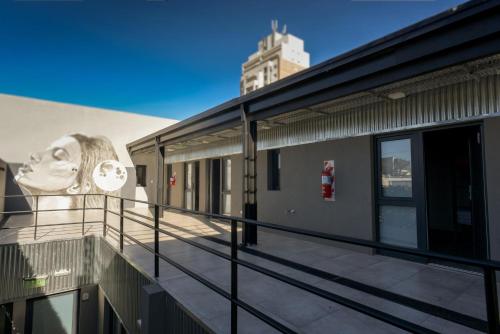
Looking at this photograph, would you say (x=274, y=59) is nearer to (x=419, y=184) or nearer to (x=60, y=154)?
(x=60, y=154)

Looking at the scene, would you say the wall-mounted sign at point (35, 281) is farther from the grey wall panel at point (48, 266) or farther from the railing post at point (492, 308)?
the railing post at point (492, 308)

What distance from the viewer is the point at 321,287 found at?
9.31ft

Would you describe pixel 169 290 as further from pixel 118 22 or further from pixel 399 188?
pixel 118 22

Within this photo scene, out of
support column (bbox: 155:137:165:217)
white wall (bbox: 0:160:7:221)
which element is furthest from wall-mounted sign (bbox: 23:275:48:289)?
white wall (bbox: 0:160:7:221)

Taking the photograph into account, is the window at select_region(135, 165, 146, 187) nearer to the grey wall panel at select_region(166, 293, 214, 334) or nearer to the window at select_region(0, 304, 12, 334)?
the window at select_region(0, 304, 12, 334)

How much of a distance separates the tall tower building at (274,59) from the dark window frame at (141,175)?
33.4 meters

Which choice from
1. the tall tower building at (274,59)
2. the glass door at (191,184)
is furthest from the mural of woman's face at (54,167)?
the tall tower building at (274,59)

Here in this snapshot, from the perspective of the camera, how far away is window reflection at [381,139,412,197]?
4023 millimetres

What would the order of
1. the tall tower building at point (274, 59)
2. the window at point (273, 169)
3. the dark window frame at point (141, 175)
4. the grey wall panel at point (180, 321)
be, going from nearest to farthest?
the grey wall panel at point (180, 321) → the window at point (273, 169) → the dark window frame at point (141, 175) → the tall tower building at point (274, 59)

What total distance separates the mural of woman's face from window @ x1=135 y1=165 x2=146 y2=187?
7.15 ft

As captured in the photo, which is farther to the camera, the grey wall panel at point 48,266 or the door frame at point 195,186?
the door frame at point 195,186

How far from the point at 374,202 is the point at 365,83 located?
215cm

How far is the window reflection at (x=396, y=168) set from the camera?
A: 13.2ft

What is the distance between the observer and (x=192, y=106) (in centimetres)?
1644
